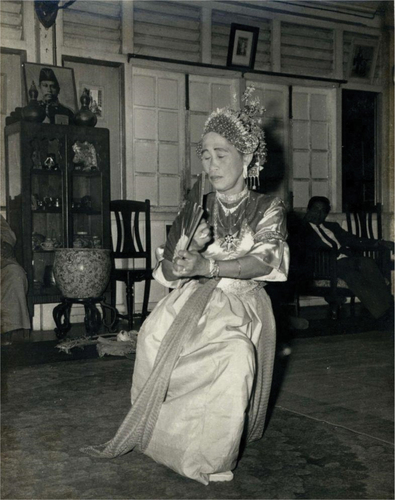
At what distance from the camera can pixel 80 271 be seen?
5.19 metres

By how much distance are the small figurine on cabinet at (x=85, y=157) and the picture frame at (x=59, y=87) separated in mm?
276

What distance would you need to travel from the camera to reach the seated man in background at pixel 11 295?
516 cm

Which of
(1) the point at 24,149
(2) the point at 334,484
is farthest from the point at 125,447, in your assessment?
(1) the point at 24,149

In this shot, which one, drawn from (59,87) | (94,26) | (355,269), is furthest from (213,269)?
(94,26)

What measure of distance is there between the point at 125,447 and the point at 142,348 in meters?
0.38

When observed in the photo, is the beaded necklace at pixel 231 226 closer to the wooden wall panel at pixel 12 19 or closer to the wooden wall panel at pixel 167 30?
the wooden wall panel at pixel 12 19

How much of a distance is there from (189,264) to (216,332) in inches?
11.7

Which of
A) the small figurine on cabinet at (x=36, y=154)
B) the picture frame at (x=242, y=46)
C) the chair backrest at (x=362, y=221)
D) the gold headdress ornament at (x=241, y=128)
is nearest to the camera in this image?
the gold headdress ornament at (x=241, y=128)

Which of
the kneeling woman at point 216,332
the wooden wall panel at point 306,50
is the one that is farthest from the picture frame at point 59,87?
A: the kneeling woman at point 216,332

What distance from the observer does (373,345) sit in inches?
200

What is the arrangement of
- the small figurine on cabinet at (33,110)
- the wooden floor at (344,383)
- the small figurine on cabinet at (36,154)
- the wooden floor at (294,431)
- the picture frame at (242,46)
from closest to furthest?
the wooden floor at (294,431), the wooden floor at (344,383), the small figurine on cabinet at (33,110), the small figurine on cabinet at (36,154), the picture frame at (242,46)

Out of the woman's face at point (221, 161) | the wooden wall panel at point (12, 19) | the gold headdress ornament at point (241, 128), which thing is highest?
the wooden wall panel at point (12, 19)

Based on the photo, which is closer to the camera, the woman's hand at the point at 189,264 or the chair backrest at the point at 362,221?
the woman's hand at the point at 189,264

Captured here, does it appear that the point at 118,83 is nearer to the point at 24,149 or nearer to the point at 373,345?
the point at 24,149
